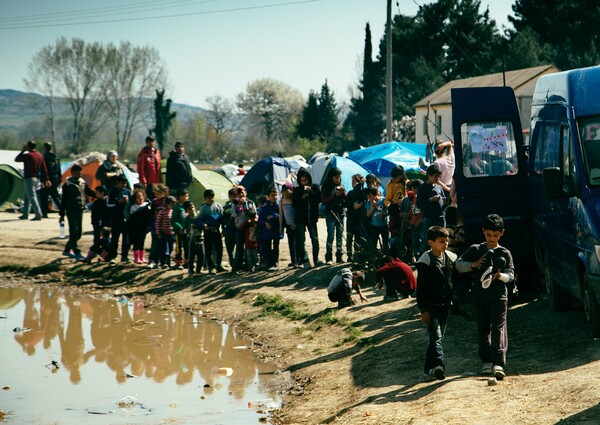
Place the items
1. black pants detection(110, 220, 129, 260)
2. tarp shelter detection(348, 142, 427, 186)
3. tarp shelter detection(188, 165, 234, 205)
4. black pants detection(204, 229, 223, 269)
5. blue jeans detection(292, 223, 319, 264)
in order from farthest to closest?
tarp shelter detection(188, 165, 234, 205) → tarp shelter detection(348, 142, 427, 186) → black pants detection(110, 220, 129, 260) → black pants detection(204, 229, 223, 269) → blue jeans detection(292, 223, 319, 264)

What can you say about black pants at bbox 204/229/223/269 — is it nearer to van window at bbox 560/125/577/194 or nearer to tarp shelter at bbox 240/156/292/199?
van window at bbox 560/125/577/194

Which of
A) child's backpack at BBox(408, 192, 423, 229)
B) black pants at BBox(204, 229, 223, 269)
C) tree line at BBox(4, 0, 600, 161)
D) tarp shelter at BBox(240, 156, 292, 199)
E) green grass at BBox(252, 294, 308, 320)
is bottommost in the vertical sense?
green grass at BBox(252, 294, 308, 320)

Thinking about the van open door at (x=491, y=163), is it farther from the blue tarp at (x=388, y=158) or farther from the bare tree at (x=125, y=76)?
the bare tree at (x=125, y=76)

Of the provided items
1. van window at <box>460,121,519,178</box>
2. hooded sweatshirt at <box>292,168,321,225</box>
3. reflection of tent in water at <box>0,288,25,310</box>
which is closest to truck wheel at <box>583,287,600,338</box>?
van window at <box>460,121,519,178</box>

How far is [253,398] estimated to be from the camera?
10.1m

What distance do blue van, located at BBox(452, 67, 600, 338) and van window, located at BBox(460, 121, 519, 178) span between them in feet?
0.57

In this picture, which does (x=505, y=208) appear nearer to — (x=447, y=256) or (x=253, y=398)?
(x=447, y=256)

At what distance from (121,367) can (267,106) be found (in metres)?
91.2

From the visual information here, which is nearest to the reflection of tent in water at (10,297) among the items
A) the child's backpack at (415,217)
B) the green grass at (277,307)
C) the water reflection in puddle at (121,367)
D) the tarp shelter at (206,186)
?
the water reflection in puddle at (121,367)

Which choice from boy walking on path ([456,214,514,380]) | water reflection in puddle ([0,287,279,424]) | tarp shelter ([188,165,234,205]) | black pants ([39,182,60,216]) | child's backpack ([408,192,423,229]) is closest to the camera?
boy walking on path ([456,214,514,380])

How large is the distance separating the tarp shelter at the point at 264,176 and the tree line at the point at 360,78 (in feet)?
51.1

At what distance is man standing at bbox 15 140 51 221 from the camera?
950 inches

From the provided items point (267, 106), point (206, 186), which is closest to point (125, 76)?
point (267, 106)

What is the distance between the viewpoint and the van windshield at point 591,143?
9198 mm
